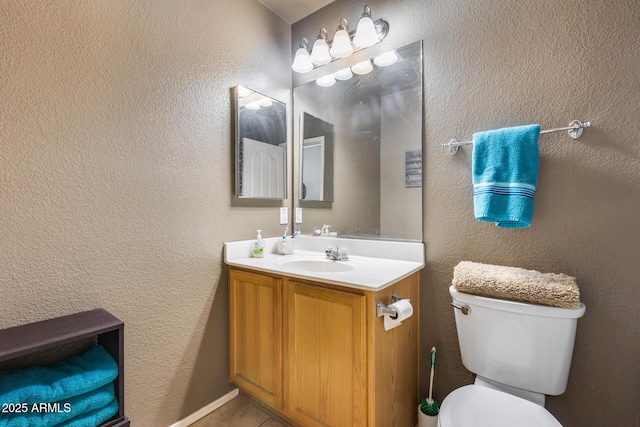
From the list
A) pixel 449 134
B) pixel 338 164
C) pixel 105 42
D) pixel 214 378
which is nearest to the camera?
pixel 105 42

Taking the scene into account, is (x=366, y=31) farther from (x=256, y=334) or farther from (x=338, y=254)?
(x=256, y=334)

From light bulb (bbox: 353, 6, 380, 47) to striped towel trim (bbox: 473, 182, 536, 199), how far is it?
1018 mm

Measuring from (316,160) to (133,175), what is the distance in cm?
109

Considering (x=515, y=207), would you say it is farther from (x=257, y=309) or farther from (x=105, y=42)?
(x=105, y=42)

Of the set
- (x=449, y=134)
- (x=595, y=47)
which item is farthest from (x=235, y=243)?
(x=595, y=47)

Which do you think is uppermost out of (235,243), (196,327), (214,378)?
(235,243)

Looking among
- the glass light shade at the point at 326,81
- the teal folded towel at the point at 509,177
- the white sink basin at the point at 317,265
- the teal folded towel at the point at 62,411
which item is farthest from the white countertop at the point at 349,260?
the glass light shade at the point at 326,81

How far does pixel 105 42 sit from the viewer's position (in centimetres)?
124

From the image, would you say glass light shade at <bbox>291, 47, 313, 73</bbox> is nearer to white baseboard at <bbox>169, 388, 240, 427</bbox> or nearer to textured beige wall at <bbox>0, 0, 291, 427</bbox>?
textured beige wall at <bbox>0, 0, 291, 427</bbox>

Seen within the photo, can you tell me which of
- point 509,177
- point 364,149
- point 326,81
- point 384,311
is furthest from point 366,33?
point 384,311

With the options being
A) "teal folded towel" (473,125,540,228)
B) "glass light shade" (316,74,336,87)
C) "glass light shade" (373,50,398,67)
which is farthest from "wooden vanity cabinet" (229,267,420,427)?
"glass light shade" (316,74,336,87)

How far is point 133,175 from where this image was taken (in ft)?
4.33

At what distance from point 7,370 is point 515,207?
1.94 meters

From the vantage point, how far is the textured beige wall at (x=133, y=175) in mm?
1061
